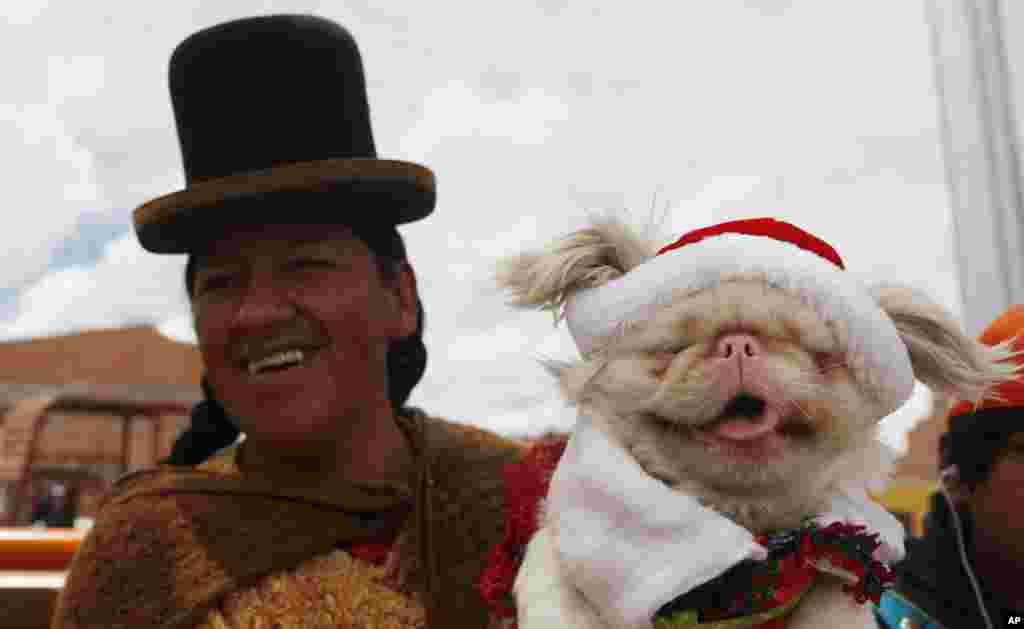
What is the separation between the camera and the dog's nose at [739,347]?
101 cm

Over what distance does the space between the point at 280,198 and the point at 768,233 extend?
2.48 feet

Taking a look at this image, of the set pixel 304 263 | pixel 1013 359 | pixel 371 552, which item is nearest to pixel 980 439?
pixel 1013 359

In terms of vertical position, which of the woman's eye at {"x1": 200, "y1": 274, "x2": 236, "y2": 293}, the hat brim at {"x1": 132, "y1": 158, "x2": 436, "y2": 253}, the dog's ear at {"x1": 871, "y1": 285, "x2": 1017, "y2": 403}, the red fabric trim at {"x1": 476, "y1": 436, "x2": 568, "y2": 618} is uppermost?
the hat brim at {"x1": 132, "y1": 158, "x2": 436, "y2": 253}

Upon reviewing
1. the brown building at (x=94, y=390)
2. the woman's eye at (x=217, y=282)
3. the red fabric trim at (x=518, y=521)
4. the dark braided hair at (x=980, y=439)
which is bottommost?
the brown building at (x=94, y=390)

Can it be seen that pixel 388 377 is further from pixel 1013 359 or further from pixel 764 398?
pixel 1013 359

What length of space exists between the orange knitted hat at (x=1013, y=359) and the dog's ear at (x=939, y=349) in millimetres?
383

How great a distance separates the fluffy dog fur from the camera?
3.40 feet

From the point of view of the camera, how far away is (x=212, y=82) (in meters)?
1.58

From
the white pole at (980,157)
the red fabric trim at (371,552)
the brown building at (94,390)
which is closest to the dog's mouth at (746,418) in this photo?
the red fabric trim at (371,552)

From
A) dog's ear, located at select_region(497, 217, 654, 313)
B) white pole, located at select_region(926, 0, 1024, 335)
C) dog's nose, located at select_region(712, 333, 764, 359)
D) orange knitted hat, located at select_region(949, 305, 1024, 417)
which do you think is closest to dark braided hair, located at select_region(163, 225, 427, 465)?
dog's ear, located at select_region(497, 217, 654, 313)

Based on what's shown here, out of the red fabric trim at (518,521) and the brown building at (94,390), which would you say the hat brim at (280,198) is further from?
the brown building at (94,390)

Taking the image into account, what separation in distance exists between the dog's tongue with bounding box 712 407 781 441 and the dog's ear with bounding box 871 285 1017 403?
24 cm

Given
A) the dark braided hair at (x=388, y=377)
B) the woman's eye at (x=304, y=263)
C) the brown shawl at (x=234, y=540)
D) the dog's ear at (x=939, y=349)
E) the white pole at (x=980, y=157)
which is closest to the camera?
the dog's ear at (x=939, y=349)

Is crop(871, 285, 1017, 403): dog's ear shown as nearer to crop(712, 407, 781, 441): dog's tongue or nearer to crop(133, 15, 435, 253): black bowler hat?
crop(712, 407, 781, 441): dog's tongue
